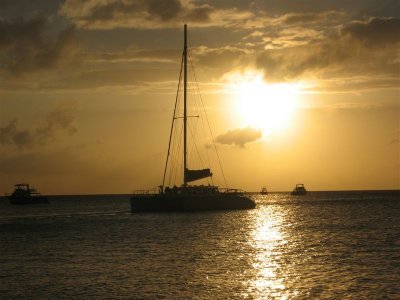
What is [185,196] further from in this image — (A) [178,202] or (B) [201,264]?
(B) [201,264]

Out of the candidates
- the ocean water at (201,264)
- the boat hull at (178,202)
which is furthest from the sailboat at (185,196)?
the ocean water at (201,264)

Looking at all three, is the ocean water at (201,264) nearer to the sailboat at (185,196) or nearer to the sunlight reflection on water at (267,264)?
the sunlight reflection on water at (267,264)

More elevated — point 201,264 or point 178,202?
point 178,202

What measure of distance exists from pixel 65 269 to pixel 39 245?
19.8m

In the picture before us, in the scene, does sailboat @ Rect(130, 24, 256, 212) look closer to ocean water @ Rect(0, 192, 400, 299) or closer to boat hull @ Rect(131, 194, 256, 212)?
boat hull @ Rect(131, 194, 256, 212)

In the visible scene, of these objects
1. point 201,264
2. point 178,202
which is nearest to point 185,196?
point 178,202

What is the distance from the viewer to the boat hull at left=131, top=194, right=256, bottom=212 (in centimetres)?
9969

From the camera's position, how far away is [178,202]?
327 ft

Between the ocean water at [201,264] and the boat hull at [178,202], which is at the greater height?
the boat hull at [178,202]

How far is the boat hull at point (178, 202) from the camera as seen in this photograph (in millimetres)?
99688

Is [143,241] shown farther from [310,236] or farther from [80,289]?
[80,289]

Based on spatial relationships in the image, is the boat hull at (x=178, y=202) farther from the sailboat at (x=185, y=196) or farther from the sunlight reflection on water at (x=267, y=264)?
the sunlight reflection on water at (x=267, y=264)

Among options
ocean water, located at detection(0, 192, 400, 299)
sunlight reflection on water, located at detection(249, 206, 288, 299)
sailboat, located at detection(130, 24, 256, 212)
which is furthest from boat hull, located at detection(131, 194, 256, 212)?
sunlight reflection on water, located at detection(249, 206, 288, 299)

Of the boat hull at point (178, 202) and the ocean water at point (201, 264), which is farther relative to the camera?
the boat hull at point (178, 202)
